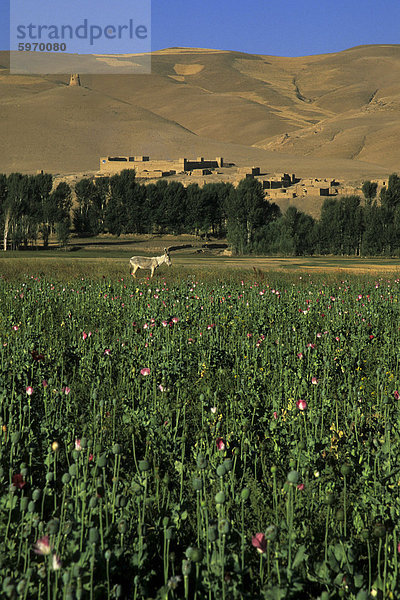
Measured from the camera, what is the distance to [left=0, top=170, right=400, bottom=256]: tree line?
61781 millimetres

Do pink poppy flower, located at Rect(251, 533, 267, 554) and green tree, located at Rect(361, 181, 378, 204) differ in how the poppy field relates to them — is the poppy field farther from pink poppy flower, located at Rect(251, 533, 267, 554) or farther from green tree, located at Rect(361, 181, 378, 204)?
green tree, located at Rect(361, 181, 378, 204)

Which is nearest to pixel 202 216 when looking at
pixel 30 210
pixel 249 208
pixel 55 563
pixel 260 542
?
pixel 249 208

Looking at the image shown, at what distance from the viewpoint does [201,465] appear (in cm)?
419

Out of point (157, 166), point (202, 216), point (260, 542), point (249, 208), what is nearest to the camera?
point (260, 542)

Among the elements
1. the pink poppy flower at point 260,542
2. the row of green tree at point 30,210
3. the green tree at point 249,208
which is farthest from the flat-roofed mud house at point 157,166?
the pink poppy flower at point 260,542

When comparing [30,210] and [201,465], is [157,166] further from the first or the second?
[201,465]

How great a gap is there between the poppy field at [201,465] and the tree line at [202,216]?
49361 mm

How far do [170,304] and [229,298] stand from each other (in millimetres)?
1573

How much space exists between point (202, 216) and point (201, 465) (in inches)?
3090

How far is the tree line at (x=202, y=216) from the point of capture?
2432 inches

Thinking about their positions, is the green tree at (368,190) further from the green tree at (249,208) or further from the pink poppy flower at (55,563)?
the pink poppy flower at (55,563)

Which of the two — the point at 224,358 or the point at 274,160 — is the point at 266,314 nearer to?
the point at 224,358

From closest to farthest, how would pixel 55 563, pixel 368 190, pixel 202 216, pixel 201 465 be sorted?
1. pixel 55 563
2. pixel 201 465
3. pixel 202 216
4. pixel 368 190

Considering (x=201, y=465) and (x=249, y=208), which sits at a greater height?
(x=249, y=208)
